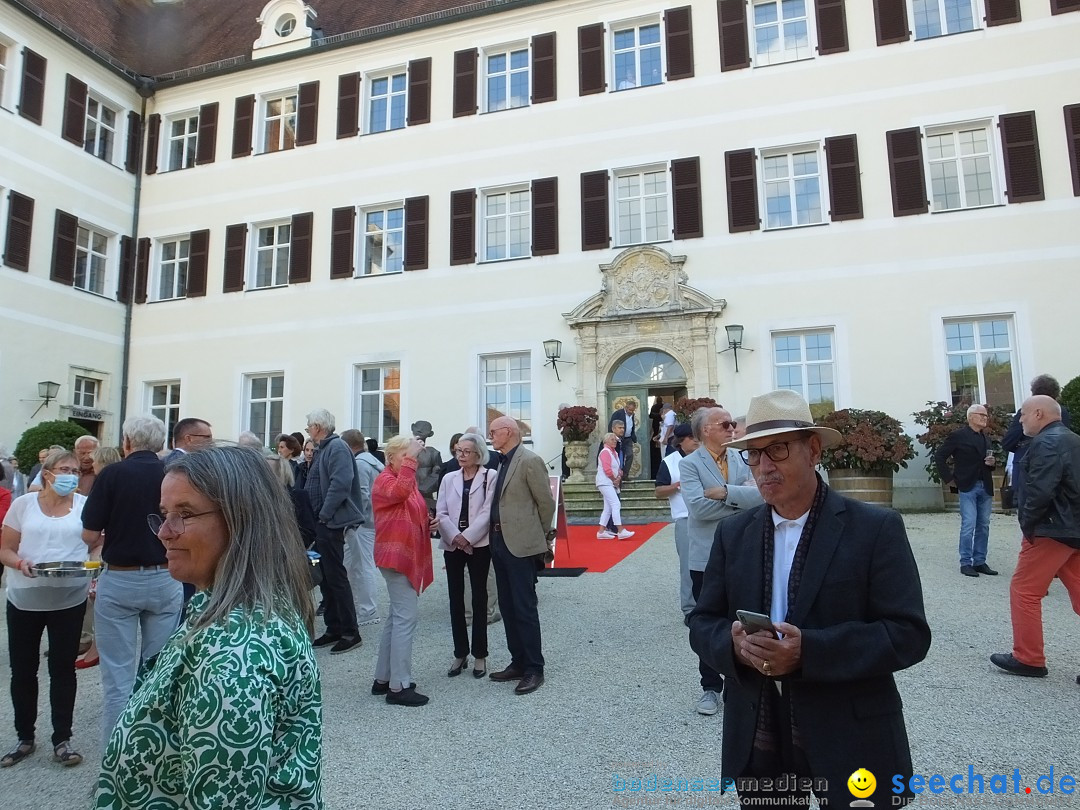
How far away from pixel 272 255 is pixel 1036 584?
1824 centimetres

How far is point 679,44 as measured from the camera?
16.4m

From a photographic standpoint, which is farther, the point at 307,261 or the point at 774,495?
the point at 307,261

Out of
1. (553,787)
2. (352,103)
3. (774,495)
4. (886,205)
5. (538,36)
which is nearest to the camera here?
(774,495)

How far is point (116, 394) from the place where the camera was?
63.6 ft

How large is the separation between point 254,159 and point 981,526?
18202 mm

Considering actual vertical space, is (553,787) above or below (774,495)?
below

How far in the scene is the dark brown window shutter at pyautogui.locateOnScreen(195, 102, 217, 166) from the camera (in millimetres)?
20047

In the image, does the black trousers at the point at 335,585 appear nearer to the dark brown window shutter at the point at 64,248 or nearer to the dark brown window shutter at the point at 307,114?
the dark brown window shutter at the point at 307,114

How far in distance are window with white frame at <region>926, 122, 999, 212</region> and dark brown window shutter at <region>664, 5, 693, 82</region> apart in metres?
5.04

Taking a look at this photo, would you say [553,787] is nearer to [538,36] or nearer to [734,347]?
[734,347]

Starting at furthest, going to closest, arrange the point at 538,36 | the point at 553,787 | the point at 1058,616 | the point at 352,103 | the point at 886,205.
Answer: the point at 352,103
the point at 538,36
the point at 886,205
the point at 1058,616
the point at 553,787

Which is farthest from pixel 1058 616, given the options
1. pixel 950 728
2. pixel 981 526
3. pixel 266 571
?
pixel 266 571

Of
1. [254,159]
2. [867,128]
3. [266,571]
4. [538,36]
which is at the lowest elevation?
[266,571]

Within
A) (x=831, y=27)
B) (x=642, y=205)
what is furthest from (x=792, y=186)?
(x=831, y=27)
